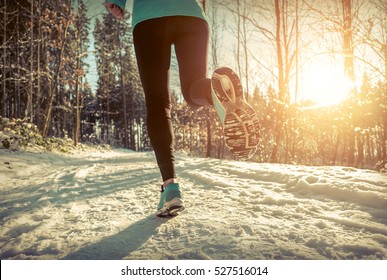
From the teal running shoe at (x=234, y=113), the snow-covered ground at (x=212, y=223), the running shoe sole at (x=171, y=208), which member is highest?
the teal running shoe at (x=234, y=113)

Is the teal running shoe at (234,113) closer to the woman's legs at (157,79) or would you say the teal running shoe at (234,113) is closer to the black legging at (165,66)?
the black legging at (165,66)

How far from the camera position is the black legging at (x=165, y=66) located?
1482 millimetres

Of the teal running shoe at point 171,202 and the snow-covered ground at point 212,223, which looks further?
the teal running shoe at point 171,202

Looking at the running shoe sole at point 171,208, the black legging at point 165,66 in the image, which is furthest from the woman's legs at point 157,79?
the running shoe sole at point 171,208

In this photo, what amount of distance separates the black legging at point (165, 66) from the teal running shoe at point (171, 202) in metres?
0.08

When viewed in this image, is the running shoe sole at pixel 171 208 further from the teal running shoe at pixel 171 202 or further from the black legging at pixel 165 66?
the black legging at pixel 165 66

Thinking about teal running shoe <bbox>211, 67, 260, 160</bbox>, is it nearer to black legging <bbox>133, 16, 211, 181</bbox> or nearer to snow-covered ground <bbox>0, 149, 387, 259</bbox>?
black legging <bbox>133, 16, 211, 181</bbox>

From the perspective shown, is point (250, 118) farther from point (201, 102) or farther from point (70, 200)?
point (70, 200)

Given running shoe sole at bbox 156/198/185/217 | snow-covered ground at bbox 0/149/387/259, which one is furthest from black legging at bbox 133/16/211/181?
snow-covered ground at bbox 0/149/387/259

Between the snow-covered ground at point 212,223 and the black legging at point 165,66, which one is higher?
the black legging at point 165,66

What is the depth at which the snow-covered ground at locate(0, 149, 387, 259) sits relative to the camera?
1.00m

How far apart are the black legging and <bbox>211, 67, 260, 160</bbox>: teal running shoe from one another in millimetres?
82

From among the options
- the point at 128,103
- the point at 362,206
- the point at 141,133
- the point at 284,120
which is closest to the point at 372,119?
the point at 284,120

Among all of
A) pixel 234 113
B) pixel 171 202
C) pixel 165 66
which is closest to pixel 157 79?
pixel 165 66
